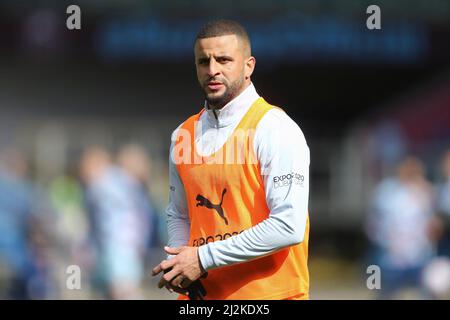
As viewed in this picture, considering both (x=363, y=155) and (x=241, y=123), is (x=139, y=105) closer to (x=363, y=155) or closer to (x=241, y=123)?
(x=363, y=155)

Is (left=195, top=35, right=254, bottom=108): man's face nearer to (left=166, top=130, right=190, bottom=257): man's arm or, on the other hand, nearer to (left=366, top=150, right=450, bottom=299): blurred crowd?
→ (left=166, top=130, right=190, bottom=257): man's arm

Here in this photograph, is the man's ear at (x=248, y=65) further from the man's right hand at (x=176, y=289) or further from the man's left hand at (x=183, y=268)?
the man's right hand at (x=176, y=289)

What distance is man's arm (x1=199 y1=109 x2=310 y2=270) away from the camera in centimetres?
487

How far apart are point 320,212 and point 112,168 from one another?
9.99 metres

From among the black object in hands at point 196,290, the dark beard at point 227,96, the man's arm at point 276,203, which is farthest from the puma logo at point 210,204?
the dark beard at point 227,96

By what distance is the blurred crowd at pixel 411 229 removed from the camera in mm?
Answer: 13227

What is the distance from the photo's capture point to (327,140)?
949 inches

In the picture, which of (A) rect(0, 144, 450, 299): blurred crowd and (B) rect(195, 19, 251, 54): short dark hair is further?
(A) rect(0, 144, 450, 299): blurred crowd

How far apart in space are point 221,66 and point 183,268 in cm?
102

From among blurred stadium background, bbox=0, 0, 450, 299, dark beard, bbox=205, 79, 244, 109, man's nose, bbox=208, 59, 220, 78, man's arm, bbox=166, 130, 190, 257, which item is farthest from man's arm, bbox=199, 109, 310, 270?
blurred stadium background, bbox=0, 0, 450, 299

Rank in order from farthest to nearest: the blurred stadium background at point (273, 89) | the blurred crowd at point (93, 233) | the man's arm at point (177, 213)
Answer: the blurred stadium background at point (273, 89) < the blurred crowd at point (93, 233) < the man's arm at point (177, 213)

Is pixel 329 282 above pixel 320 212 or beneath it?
beneath

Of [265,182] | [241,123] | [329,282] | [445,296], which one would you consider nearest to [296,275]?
[265,182]

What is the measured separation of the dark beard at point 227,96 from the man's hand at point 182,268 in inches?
29.8
